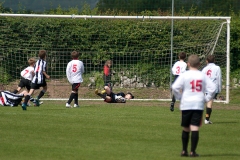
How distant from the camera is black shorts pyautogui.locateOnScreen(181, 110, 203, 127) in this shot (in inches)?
399

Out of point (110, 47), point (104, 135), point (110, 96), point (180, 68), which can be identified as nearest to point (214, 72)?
point (180, 68)

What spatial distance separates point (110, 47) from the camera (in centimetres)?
2559

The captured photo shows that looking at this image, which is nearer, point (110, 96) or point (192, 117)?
point (192, 117)

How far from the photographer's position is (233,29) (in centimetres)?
2692

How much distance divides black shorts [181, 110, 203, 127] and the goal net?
14181mm

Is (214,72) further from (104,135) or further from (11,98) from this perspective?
(11,98)

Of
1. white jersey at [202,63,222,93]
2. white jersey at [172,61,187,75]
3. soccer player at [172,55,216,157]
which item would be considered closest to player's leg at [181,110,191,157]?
soccer player at [172,55,216,157]

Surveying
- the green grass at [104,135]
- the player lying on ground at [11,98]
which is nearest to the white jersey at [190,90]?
the green grass at [104,135]

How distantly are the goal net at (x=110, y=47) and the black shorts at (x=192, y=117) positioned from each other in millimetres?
14181

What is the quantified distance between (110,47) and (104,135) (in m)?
13.3

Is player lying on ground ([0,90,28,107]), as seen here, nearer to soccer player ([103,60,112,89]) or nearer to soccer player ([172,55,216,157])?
soccer player ([103,60,112,89])

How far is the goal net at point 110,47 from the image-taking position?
24.7m

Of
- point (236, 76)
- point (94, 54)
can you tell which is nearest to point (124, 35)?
point (94, 54)

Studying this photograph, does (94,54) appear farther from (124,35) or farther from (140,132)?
(140,132)
